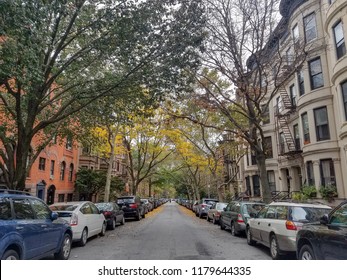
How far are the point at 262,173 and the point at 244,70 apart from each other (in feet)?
19.0

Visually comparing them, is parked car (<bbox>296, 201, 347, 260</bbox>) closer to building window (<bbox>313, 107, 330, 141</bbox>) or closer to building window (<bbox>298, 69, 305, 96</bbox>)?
building window (<bbox>313, 107, 330, 141</bbox>)

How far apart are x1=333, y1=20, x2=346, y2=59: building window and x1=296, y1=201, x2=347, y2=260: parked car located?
14.1m

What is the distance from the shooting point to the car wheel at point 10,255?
5.68m

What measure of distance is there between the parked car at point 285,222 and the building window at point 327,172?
36.4ft

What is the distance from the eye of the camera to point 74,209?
35.9ft

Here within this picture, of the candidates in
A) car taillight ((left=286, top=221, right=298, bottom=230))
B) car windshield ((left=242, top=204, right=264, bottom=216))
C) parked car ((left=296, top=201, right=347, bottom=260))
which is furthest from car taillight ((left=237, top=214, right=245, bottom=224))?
parked car ((left=296, top=201, right=347, bottom=260))

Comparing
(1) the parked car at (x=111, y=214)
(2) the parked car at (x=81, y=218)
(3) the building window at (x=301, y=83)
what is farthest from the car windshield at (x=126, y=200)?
(3) the building window at (x=301, y=83)

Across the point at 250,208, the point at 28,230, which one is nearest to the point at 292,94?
the point at 250,208

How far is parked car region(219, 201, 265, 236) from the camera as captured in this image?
42.0 feet

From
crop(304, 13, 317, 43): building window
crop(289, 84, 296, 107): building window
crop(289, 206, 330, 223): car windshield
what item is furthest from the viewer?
crop(289, 84, 296, 107): building window

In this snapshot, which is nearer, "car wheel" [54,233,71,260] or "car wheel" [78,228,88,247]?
"car wheel" [54,233,71,260]

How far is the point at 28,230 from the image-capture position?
6566mm

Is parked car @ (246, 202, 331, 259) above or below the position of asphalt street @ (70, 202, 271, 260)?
above

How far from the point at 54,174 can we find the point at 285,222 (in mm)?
24472
